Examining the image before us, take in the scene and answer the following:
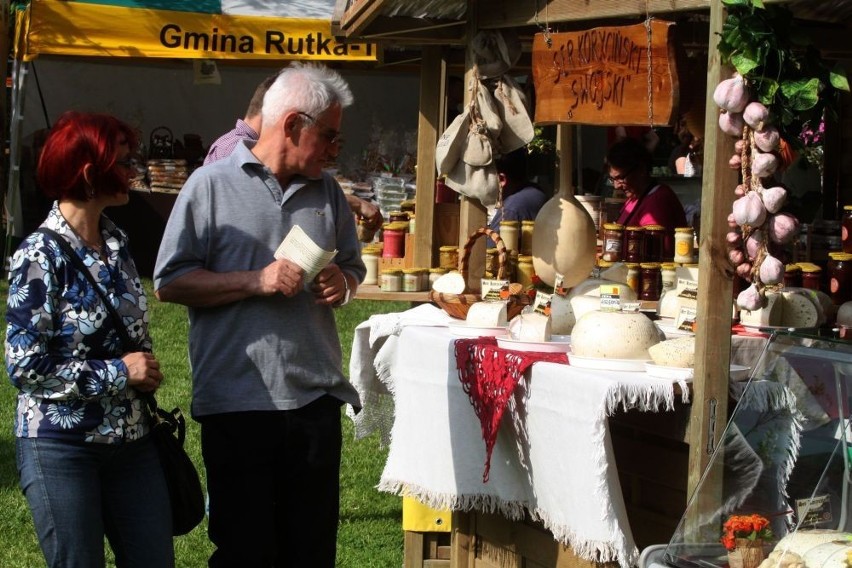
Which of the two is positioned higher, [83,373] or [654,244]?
[654,244]

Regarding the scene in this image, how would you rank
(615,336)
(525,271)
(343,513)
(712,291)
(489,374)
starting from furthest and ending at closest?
(343,513) < (525,271) < (489,374) < (615,336) < (712,291)

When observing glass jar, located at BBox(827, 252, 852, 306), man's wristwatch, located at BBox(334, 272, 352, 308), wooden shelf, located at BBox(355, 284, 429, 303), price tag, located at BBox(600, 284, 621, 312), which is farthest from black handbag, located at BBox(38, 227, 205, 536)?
glass jar, located at BBox(827, 252, 852, 306)

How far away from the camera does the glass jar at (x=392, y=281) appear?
4930mm

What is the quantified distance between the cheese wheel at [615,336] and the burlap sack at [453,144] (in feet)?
3.77

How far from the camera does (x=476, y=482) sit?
11.9 feet

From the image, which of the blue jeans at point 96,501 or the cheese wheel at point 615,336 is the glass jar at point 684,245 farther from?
the blue jeans at point 96,501

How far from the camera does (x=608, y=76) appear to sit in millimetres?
3582

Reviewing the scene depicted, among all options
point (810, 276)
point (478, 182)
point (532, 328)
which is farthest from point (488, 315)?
point (810, 276)

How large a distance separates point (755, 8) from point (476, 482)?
166 centimetres

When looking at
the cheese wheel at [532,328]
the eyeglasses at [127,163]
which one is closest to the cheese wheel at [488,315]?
the cheese wheel at [532,328]

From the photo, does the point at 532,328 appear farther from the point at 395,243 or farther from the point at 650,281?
the point at 395,243

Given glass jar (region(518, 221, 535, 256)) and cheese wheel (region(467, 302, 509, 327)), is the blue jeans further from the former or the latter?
glass jar (region(518, 221, 535, 256))

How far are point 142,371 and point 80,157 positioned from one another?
530 mm

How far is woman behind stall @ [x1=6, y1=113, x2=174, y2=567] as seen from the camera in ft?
8.82
